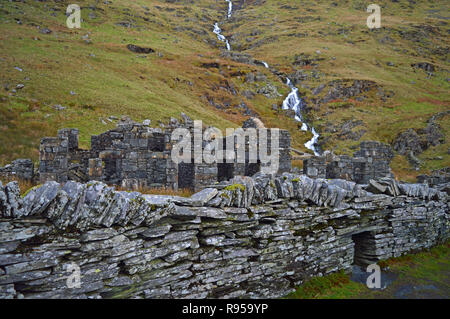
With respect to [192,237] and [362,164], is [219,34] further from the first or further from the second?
[192,237]

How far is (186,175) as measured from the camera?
1498 cm

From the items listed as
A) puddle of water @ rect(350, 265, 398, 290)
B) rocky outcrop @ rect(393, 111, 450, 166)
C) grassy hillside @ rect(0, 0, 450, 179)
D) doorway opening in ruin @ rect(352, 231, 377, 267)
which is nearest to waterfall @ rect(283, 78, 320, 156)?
grassy hillside @ rect(0, 0, 450, 179)

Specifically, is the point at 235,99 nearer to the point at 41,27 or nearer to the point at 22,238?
the point at 41,27

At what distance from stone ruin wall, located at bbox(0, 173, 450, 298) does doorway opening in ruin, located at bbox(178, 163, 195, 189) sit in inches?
281

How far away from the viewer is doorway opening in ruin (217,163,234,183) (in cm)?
1566

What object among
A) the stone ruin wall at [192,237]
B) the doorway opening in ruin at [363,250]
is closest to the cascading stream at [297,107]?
the doorway opening in ruin at [363,250]

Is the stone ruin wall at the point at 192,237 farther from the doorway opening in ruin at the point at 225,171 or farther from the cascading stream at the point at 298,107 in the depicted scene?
the cascading stream at the point at 298,107

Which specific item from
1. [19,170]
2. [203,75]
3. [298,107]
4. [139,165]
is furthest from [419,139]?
[19,170]

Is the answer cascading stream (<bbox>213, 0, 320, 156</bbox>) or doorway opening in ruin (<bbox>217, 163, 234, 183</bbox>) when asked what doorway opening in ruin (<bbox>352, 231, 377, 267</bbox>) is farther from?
cascading stream (<bbox>213, 0, 320, 156</bbox>)

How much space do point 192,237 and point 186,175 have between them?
900 cm

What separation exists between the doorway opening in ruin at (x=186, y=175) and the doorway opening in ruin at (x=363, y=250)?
25.1 feet

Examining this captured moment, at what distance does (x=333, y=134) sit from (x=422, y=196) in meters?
42.5

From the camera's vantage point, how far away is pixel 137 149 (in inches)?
579
